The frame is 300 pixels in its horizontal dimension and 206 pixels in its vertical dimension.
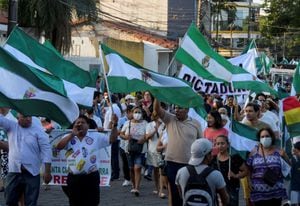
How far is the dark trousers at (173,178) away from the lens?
1001cm

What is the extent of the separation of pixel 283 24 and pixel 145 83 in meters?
62.1

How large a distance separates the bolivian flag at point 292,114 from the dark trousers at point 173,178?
1564mm

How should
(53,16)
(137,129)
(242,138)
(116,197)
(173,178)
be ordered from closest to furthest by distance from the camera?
1. (173,178)
2. (242,138)
3. (116,197)
4. (137,129)
5. (53,16)

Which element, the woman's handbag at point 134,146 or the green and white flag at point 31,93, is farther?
the woman's handbag at point 134,146

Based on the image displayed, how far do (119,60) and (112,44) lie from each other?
32.1 m

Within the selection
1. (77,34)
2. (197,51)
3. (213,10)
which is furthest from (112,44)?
(197,51)

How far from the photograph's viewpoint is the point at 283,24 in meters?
70.9

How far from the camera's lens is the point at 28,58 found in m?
9.30

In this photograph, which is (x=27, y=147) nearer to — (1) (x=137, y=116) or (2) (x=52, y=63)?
(2) (x=52, y=63)

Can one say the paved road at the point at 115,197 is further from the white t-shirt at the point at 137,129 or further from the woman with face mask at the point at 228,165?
the woman with face mask at the point at 228,165

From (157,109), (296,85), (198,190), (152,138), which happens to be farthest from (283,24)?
(198,190)

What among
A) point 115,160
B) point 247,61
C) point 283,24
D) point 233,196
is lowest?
point 115,160

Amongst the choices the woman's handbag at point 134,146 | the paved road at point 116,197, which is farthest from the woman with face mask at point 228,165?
the woman's handbag at point 134,146

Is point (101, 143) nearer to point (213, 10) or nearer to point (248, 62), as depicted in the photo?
point (248, 62)
